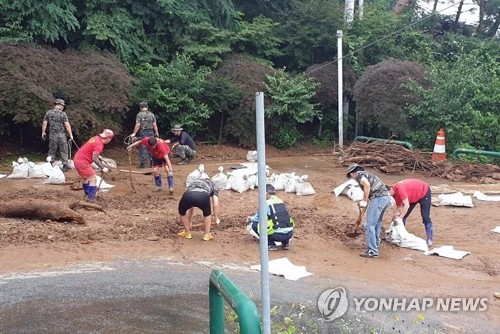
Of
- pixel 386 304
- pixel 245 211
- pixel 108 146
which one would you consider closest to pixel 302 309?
pixel 386 304

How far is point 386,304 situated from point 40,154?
12208 mm

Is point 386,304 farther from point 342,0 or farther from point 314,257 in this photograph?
point 342,0

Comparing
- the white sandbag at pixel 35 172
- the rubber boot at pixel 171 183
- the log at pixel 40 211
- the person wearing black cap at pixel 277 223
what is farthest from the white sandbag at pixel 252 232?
the white sandbag at pixel 35 172

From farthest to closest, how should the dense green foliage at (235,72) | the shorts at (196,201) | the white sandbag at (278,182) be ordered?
the dense green foliage at (235,72) < the white sandbag at (278,182) < the shorts at (196,201)

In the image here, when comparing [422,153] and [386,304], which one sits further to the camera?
[422,153]

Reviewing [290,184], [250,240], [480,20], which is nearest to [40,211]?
[250,240]

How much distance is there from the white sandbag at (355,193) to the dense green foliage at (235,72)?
3831mm

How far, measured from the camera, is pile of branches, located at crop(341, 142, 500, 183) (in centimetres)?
1331

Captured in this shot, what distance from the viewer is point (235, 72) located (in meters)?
17.7

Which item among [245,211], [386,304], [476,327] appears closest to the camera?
[476,327]

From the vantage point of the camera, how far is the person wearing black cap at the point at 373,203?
7.81m

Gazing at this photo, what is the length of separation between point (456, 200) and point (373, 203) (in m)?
3.62

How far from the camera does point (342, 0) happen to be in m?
22.5

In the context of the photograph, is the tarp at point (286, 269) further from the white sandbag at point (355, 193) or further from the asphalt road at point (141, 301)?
the white sandbag at point (355, 193)
